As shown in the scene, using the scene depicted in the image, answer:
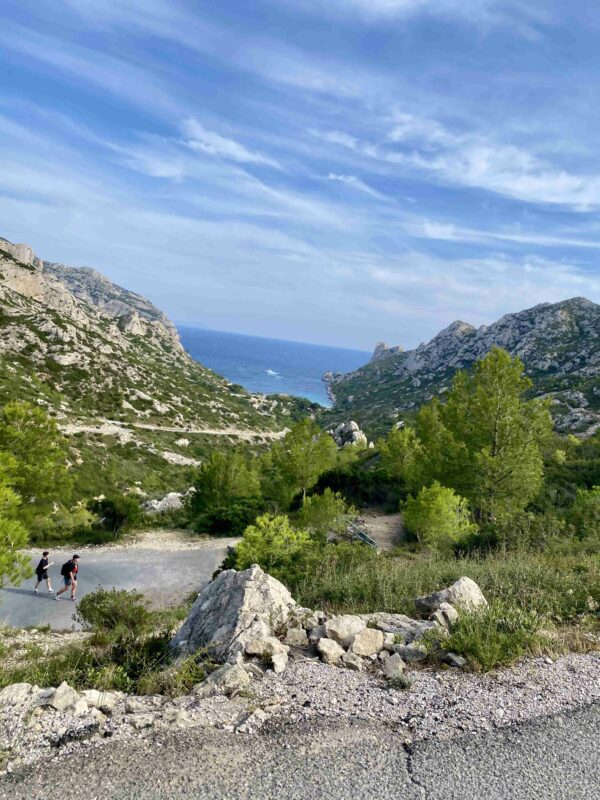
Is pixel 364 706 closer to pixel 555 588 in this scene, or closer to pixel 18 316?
pixel 555 588

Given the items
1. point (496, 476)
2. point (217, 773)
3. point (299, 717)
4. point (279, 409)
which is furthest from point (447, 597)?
point (279, 409)

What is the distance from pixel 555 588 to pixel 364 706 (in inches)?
194

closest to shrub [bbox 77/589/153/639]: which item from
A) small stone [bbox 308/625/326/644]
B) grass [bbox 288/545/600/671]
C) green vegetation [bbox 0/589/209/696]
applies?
green vegetation [bbox 0/589/209/696]

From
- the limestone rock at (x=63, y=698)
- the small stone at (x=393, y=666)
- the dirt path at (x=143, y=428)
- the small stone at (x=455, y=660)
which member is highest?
the small stone at (x=455, y=660)

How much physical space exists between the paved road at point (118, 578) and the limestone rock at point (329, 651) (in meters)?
10.5

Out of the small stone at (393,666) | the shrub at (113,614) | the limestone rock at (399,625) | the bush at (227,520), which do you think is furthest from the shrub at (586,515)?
the bush at (227,520)

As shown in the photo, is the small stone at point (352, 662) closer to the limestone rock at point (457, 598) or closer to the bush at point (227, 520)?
the limestone rock at point (457, 598)

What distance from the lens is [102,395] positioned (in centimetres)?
7312

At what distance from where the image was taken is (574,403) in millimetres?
70500

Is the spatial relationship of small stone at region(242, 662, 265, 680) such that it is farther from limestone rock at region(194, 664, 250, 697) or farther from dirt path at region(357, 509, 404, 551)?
dirt path at region(357, 509, 404, 551)

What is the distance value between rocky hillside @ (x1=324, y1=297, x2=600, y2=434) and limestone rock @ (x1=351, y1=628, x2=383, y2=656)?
59.9 meters

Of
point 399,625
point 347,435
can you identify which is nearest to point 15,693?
point 399,625

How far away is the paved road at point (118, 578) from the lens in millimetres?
14461

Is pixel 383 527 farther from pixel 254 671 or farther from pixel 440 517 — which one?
pixel 254 671
